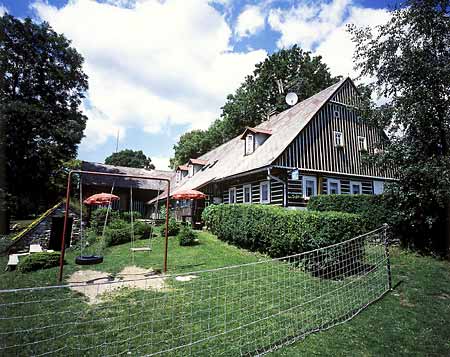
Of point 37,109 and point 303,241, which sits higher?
point 37,109

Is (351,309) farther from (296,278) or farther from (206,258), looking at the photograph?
(206,258)

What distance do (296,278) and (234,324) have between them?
2.86 m

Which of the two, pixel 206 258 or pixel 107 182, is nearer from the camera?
pixel 206 258

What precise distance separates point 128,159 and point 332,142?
55.0 m

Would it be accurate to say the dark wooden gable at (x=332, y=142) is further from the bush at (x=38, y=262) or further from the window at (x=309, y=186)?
the bush at (x=38, y=262)

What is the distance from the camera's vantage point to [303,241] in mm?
7332

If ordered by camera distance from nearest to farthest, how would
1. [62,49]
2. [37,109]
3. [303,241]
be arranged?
[303,241] → [37,109] → [62,49]

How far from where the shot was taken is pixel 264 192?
14.8m

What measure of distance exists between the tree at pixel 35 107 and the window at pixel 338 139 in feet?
65.3

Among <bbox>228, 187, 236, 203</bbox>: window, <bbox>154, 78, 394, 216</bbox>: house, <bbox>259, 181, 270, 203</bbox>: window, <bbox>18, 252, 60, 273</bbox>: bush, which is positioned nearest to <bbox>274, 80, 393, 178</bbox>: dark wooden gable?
<bbox>154, 78, 394, 216</bbox>: house

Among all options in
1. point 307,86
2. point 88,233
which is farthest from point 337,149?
point 307,86

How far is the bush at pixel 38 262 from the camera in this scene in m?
8.29

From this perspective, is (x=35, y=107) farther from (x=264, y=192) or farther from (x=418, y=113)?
(x=418, y=113)

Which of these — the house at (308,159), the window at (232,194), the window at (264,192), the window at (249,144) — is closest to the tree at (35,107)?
the house at (308,159)
